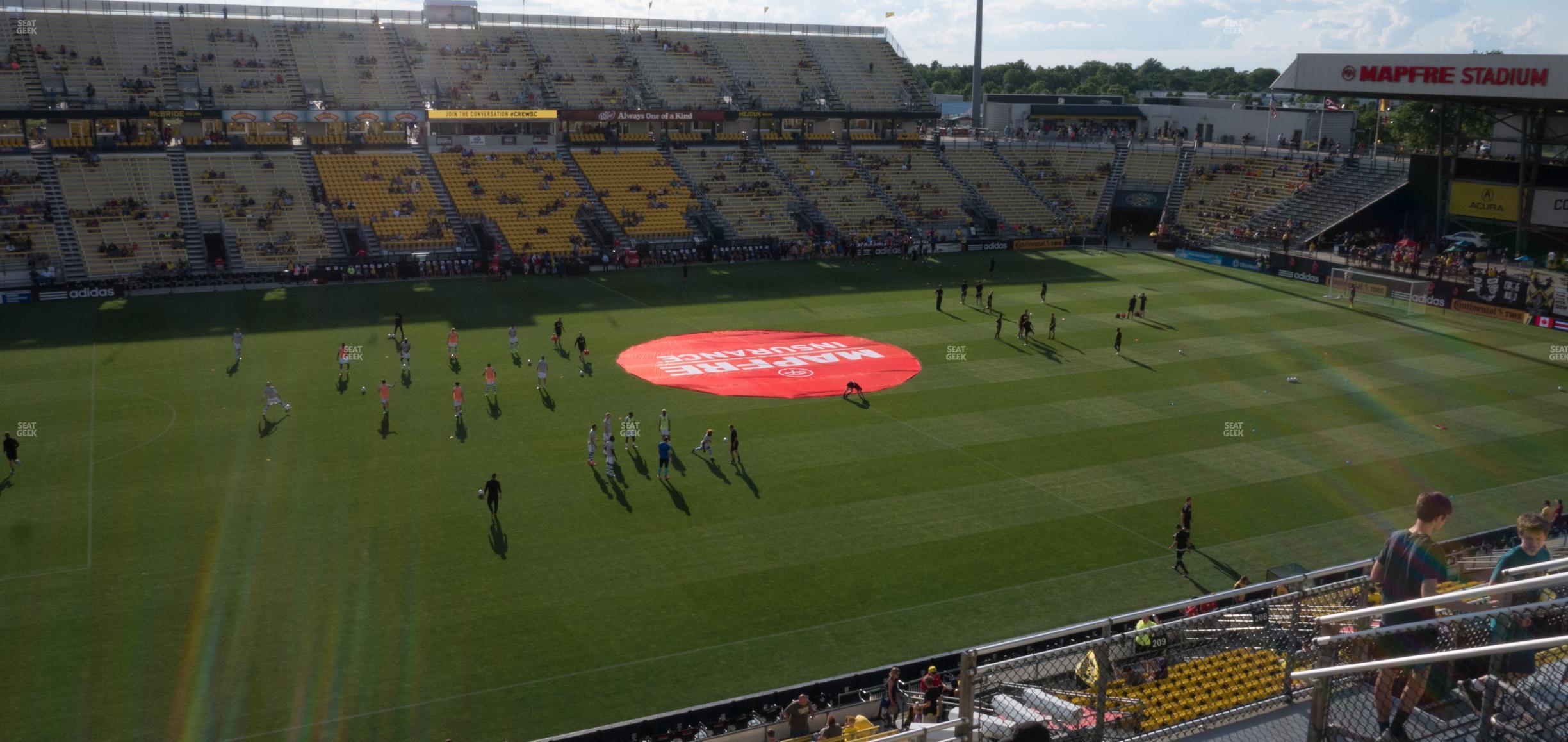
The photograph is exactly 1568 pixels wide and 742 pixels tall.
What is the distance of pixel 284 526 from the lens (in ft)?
82.6

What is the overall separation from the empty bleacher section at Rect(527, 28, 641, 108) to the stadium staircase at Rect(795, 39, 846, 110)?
1391 centimetres

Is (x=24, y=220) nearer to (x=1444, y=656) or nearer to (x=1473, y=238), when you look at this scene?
(x=1444, y=656)

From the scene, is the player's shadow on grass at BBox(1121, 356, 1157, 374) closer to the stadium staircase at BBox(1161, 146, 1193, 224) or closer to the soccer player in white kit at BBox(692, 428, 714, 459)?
the soccer player in white kit at BBox(692, 428, 714, 459)

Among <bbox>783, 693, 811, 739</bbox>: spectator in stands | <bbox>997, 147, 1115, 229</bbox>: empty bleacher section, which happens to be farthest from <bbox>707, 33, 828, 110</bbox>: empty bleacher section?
<bbox>783, 693, 811, 739</bbox>: spectator in stands

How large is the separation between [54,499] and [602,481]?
40.7 ft

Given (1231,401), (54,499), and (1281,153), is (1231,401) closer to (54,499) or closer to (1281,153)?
(54,499)

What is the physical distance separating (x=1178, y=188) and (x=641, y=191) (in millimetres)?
36052

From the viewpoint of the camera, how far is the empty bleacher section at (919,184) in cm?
7419

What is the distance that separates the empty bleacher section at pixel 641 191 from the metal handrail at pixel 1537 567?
59.0m

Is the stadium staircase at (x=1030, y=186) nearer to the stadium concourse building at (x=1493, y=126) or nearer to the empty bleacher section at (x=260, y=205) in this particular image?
the stadium concourse building at (x=1493, y=126)

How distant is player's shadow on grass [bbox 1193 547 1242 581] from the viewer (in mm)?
23827

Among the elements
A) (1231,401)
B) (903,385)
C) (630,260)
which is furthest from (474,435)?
(630,260)

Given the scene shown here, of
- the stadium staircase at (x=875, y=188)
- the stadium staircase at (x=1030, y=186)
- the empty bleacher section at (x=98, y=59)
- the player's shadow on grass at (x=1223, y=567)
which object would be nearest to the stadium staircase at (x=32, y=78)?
the empty bleacher section at (x=98, y=59)

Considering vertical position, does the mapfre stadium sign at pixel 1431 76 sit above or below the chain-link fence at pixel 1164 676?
above
